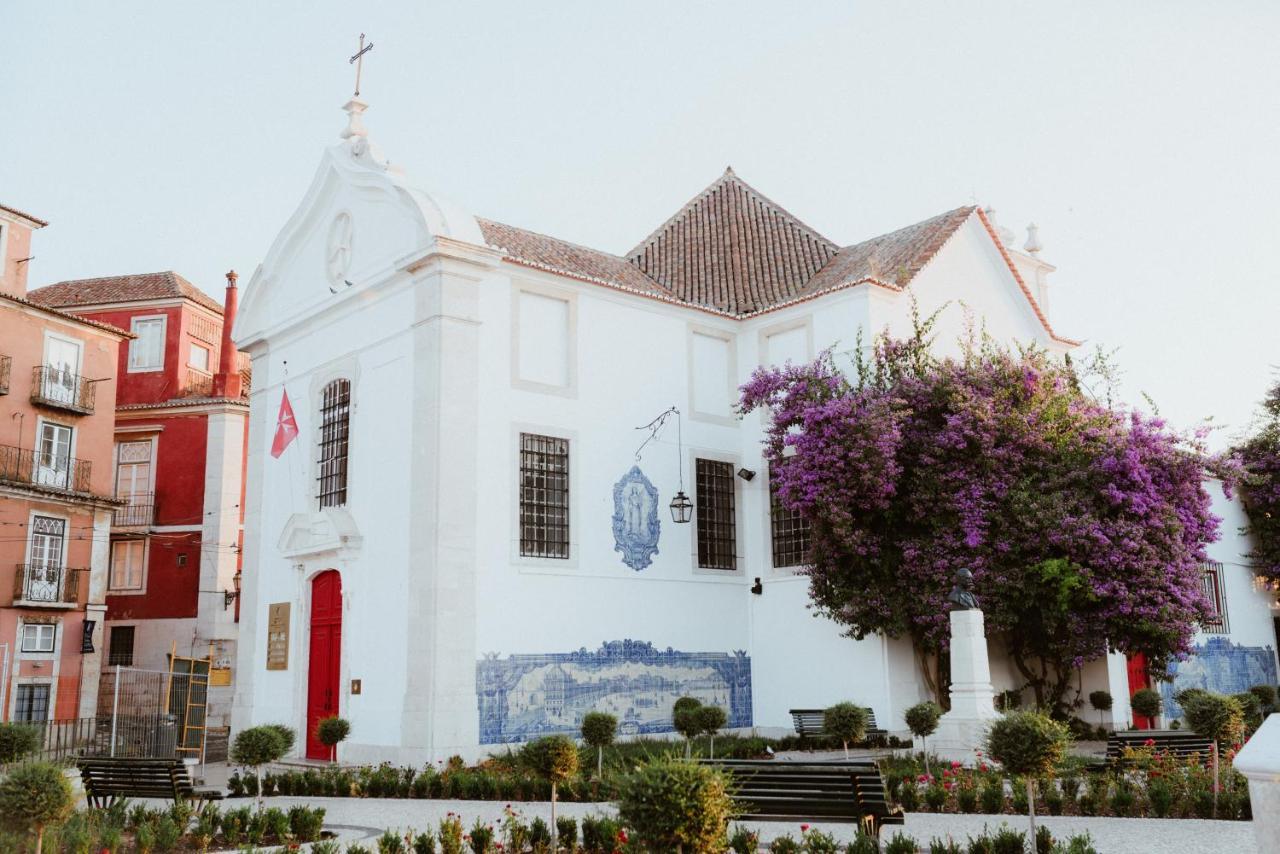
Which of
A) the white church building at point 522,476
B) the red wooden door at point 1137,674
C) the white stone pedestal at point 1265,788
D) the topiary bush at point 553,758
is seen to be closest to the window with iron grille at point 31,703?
the white church building at point 522,476

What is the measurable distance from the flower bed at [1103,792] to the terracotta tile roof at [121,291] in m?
26.4

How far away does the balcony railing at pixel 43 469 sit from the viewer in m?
24.9

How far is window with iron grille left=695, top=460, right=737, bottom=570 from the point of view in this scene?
68.2 feet

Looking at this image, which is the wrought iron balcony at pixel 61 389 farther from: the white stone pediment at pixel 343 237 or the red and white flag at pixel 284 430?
the red and white flag at pixel 284 430

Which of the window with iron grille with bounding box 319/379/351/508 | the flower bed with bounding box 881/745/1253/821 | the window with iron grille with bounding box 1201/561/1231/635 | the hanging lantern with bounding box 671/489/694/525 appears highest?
the window with iron grille with bounding box 319/379/351/508

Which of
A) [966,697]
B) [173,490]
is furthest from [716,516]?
[173,490]

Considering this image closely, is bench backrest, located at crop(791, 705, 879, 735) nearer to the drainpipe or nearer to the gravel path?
the gravel path

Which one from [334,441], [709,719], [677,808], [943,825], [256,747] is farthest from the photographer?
[334,441]

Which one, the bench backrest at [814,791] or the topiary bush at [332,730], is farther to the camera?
the topiary bush at [332,730]

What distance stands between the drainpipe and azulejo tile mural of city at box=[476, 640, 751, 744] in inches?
660

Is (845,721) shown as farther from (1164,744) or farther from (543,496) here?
(543,496)

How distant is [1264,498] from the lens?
2612 cm

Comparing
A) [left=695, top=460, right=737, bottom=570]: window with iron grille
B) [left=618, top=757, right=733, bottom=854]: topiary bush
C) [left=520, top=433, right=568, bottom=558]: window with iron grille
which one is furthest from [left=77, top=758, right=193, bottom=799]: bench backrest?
[left=695, top=460, right=737, bottom=570]: window with iron grille

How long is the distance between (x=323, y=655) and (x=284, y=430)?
391cm
